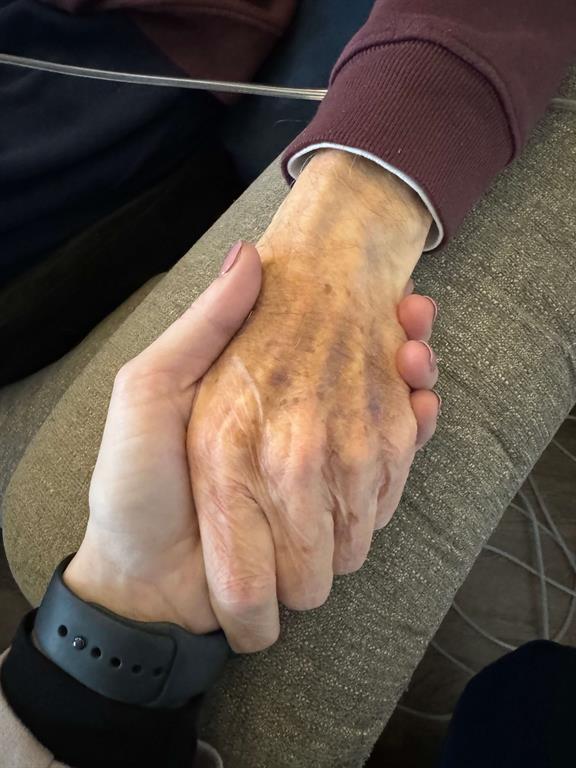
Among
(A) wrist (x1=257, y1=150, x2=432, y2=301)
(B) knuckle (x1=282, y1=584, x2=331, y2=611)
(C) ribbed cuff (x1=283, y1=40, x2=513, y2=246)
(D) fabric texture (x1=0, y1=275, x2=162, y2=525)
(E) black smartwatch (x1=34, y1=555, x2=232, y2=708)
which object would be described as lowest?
(D) fabric texture (x1=0, y1=275, x2=162, y2=525)

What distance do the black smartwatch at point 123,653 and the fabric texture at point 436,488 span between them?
7 cm

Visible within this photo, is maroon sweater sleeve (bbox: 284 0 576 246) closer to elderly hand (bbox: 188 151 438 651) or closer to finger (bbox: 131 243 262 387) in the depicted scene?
elderly hand (bbox: 188 151 438 651)

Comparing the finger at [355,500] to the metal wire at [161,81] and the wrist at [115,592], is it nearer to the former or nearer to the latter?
the wrist at [115,592]

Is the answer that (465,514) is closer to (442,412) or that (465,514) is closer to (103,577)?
(442,412)

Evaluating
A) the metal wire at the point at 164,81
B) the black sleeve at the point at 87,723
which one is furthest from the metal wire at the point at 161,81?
the black sleeve at the point at 87,723

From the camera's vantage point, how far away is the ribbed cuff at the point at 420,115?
0.58 m

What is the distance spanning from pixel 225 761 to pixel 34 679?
0.18m

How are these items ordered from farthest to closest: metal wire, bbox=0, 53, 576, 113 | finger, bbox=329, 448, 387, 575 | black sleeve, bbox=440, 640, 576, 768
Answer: metal wire, bbox=0, 53, 576, 113, black sleeve, bbox=440, 640, 576, 768, finger, bbox=329, 448, 387, 575

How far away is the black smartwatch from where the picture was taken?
544 mm

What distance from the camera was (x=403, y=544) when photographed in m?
0.62

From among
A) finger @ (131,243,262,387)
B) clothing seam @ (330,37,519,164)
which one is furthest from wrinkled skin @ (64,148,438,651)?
clothing seam @ (330,37,519,164)

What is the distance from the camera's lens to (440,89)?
582 millimetres

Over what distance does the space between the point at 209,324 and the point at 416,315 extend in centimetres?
18

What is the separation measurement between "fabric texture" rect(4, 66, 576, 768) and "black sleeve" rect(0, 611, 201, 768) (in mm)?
70
